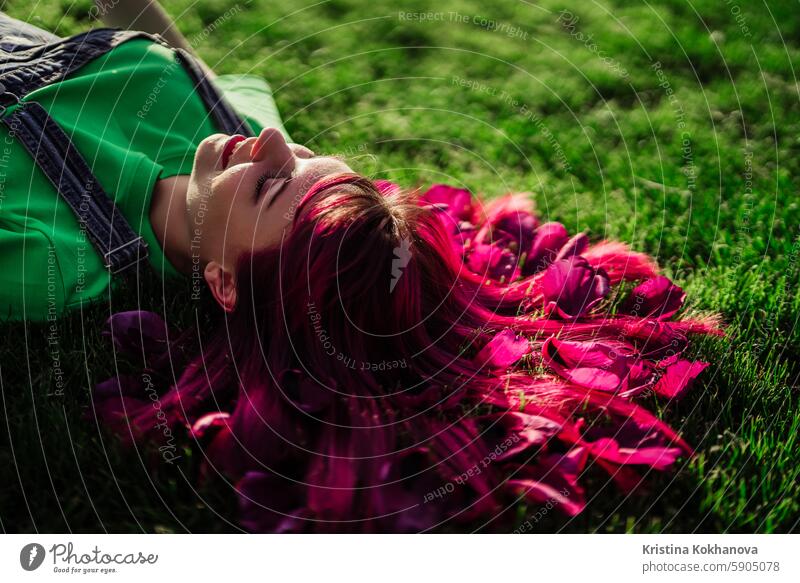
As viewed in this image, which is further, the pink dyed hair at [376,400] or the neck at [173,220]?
the neck at [173,220]

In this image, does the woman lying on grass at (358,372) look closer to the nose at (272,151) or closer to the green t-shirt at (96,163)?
the nose at (272,151)

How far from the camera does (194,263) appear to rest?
2.19 m

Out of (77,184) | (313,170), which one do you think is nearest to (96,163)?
(77,184)

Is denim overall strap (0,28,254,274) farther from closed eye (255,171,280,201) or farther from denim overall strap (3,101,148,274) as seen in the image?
closed eye (255,171,280,201)

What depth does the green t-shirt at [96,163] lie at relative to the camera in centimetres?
204

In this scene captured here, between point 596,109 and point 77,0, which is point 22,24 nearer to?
point 77,0

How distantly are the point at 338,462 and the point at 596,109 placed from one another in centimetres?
227

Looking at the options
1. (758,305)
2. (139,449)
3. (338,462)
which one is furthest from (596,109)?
(139,449)

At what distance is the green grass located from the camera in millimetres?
1761

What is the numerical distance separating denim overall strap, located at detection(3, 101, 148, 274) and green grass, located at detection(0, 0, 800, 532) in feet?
0.50

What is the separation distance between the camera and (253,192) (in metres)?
1.95
